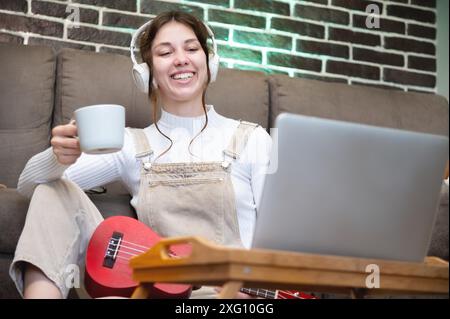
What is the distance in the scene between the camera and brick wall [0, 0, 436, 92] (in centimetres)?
294

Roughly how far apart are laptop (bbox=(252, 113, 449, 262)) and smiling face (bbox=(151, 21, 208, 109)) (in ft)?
3.59

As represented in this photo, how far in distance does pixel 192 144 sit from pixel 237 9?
1154 millimetres

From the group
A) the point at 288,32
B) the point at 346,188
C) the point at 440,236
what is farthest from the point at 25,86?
the point at 346,188

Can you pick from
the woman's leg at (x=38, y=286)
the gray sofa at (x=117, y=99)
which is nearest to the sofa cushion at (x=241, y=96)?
the gray sofa at (x=117, y=99)

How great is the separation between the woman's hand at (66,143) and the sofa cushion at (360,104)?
3.97 ft

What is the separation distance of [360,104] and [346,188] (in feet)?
5.76

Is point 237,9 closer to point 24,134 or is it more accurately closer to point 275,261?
point 24,134

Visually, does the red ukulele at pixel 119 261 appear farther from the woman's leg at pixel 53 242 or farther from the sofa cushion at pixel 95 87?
the sofa cushion at pixel 95 87

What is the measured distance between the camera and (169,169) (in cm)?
211

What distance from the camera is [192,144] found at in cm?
219

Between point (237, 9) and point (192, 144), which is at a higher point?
point (237, 9)

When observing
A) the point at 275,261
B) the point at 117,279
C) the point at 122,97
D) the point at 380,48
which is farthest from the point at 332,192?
the point at 380,48
